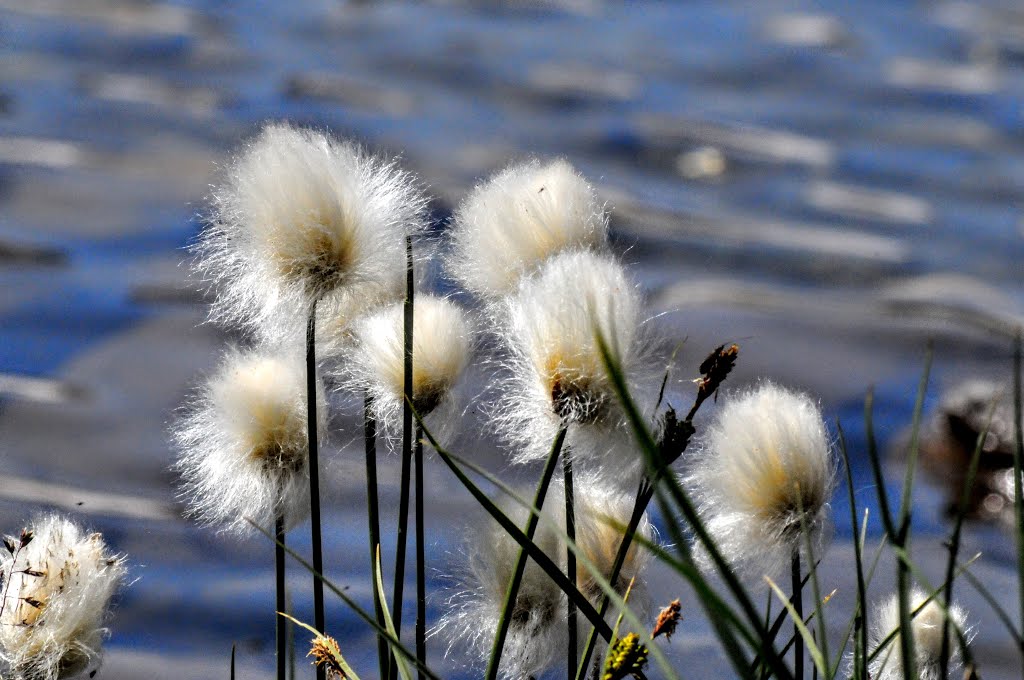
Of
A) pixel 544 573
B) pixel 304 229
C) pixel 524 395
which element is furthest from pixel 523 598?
pixel 304 229

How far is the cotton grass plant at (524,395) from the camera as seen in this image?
53cm

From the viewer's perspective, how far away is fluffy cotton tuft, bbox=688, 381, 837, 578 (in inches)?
22.0

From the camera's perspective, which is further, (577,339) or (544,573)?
(544,573)

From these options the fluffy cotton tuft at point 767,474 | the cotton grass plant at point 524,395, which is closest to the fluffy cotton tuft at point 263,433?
the cotton grass plant at point 524,395

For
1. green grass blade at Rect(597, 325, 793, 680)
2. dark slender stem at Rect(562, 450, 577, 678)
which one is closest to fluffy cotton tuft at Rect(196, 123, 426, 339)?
dark slender stem at Rect(562, 450, 577, 678)

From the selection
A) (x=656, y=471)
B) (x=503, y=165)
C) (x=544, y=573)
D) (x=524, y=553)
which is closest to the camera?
(x=656, y=471)

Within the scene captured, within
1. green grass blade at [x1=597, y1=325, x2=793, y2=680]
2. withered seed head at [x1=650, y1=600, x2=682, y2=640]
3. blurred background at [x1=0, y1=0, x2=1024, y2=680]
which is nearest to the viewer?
green grass blade at [x1=597, y1=325, x2=793, y2=680]

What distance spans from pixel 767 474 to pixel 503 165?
1.53 m

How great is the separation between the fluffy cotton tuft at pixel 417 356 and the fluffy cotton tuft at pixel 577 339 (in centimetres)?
5

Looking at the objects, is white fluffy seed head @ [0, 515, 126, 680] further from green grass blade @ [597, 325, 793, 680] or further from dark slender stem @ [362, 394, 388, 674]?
green grass blade @ [597, 325, 793, 680]

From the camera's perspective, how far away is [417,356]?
0.60 m

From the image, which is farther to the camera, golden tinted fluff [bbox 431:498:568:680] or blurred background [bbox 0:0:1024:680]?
blurred background [bbox 0:0:1024:680]

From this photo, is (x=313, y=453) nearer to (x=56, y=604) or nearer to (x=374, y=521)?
(x=374, y=521)

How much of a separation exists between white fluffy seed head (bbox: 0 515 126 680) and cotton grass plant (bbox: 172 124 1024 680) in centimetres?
8
